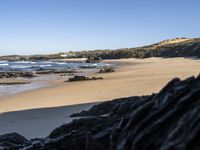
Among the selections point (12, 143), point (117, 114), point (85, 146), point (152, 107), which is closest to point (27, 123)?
point (12, 143)

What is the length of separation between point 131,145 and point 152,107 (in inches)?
27.5

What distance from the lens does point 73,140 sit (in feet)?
20.8

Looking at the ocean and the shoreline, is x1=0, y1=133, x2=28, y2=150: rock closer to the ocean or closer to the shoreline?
the shoreline

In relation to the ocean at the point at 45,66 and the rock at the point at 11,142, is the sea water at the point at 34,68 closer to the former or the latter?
the ocean at the point at 45,66

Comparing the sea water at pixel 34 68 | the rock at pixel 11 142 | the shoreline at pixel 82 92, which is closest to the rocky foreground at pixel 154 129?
the rock at pixel 11 142

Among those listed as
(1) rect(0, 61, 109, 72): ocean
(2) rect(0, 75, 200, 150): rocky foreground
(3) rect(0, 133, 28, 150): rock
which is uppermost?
(2) rect(0, 75, 200, 150): rocky foreground

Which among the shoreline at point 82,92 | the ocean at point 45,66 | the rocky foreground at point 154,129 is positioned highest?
the rocky foreground at point 154,129

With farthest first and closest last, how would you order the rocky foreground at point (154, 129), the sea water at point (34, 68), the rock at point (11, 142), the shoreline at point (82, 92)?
1. the sea water at point (34, 68)
2. the shoreline at point (82, 92)
3. the rock at point (11, 142)
4. the rocky foreground at point (154, 129)

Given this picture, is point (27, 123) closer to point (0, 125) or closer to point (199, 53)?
point (0, 125)

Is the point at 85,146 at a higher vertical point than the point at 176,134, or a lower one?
lower

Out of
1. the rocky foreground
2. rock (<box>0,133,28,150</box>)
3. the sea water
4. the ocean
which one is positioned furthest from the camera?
the ocean

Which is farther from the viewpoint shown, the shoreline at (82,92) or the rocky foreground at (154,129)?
the shoreline at (82,92)

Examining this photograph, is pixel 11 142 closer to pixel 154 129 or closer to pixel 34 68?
pixel 154 129

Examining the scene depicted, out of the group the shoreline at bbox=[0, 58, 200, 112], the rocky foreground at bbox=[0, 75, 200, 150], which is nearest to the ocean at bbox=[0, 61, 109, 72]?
the shoreline at bbox=[0, 58, 200, 112]
